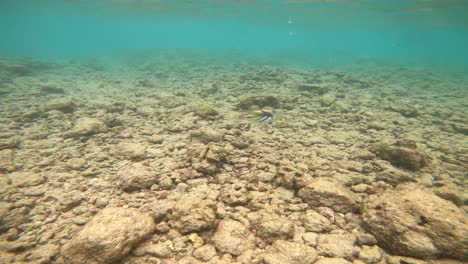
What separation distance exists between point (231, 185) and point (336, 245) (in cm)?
177

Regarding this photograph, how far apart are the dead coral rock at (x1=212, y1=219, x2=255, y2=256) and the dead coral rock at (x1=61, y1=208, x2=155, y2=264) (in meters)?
0.88

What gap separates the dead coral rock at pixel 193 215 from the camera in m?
2.99

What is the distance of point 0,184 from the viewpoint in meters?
3.92

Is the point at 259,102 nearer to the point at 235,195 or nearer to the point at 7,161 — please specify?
the point at 235,195

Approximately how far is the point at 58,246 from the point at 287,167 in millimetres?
3524

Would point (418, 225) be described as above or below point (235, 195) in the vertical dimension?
above

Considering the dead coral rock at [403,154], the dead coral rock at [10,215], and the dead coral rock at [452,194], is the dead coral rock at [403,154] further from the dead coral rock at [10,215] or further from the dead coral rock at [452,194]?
the dead coral rock at [10,215]

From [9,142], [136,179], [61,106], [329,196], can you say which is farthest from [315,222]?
[61,106]

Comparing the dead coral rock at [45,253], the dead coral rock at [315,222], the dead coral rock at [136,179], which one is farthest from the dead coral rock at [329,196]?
the dead coral rock at [45,253]

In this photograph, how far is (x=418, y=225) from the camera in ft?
8.62

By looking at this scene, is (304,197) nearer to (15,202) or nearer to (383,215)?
(383,215)

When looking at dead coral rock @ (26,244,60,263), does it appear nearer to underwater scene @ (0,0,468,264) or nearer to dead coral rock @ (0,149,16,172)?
underwater scene @ (0,0,468,264)

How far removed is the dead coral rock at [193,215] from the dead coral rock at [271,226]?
1.85 ft

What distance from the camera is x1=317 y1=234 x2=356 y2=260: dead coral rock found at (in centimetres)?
264
